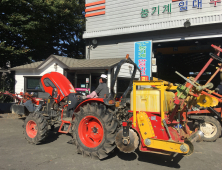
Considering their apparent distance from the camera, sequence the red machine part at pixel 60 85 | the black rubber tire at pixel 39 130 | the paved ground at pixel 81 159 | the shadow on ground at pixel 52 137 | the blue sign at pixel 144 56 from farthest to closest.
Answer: the blue sign at pixel 144 56 → the red machine part at pixel 60 85 → the shadow on ground at pixel 52 137 → the black rubber tire at pixel 39 130 → the paved ground at pixel 81 159

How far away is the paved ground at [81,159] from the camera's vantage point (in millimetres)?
3635

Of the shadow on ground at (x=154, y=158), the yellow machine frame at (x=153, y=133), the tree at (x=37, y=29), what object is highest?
the tree at (x=37, y=29)

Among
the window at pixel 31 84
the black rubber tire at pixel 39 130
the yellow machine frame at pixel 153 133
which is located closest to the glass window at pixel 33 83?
the window at pixel 31 84

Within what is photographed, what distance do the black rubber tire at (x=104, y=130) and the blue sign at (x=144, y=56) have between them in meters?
7.69

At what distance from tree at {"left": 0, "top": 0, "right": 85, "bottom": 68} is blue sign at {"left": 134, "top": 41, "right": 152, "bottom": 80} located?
278 inches

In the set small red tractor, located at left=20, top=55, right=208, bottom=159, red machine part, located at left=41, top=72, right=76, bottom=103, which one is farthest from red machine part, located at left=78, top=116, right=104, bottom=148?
red machine part, located at left=41, top=72, right=76, bottom=103

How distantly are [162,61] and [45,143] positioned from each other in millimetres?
14542

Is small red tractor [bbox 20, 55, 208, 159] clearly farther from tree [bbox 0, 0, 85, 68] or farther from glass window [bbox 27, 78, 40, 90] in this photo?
tree [bbox 0, 0, 85, 68]

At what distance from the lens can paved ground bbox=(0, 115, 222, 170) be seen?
11.9 ft

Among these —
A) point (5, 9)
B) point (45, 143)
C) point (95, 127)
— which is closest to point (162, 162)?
point (95, 127)

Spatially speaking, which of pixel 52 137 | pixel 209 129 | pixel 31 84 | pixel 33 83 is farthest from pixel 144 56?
pixel 52 137

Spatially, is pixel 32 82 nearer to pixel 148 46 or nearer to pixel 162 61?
pixel 148 46

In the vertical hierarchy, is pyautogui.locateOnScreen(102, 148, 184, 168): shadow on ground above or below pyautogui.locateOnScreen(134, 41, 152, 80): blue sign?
below

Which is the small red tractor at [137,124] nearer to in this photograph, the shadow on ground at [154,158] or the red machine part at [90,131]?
the red machine part at [90,131]
